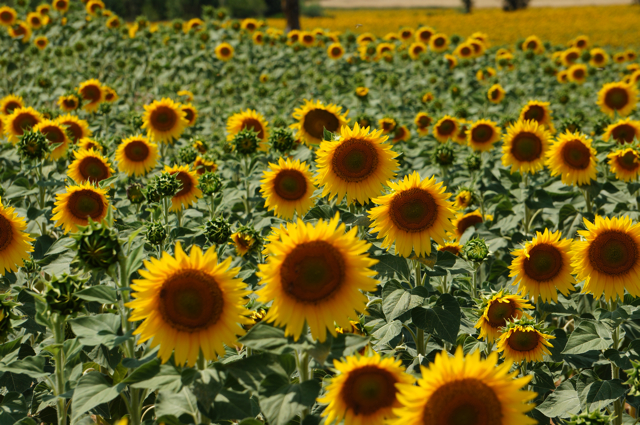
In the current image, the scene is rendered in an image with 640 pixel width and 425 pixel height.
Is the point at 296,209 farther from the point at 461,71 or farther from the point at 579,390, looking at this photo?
the point at 461,71

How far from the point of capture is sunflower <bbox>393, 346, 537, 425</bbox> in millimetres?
1589

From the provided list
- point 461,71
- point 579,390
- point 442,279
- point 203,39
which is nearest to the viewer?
point 579,390

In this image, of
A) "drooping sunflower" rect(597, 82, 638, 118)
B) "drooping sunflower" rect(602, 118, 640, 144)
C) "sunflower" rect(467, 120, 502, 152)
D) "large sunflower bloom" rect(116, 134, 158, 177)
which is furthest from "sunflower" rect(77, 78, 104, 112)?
"drooping sunflower" rect(597, 82, 638, 118)

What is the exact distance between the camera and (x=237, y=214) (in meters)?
4.60

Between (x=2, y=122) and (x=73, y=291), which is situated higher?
(x=2, y=122)

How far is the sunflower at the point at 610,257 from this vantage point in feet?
9.33

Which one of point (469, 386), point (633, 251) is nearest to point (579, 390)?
A: point (633, 251)

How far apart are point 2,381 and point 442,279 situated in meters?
2.76

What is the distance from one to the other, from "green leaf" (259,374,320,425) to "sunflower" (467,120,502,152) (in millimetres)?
4330

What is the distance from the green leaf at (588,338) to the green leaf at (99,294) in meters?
2.43

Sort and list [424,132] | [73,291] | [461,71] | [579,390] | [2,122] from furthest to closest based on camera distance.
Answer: [461,71]
[424,132]
[2,122]
[579,390]
[73,291]

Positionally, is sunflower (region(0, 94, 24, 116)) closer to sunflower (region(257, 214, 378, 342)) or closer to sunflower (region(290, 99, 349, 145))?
sunflower (region(290, 99, 349, 145))

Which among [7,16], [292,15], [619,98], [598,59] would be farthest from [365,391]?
[292,15]

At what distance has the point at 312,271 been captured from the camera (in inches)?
75.6
